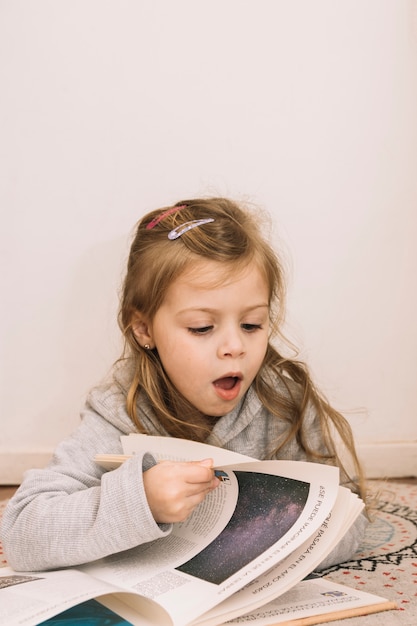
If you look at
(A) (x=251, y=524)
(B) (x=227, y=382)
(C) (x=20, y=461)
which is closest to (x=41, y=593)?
(A) (x=251, y=524)

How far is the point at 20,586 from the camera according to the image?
28.3 inches

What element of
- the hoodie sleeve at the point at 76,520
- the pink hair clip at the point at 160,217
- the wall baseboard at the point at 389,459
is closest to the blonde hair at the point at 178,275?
the pink hair clip at the point at 160,217

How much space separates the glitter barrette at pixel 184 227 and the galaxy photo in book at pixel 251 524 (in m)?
0.36

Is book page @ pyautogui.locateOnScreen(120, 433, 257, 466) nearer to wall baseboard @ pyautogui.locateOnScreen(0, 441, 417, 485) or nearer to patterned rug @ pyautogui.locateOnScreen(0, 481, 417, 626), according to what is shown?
patterned rug @ pyautogui.locateOnScreen(0, 481, 417, 626)

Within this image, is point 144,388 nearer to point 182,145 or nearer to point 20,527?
point 20,527

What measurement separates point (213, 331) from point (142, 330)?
145 millimetres

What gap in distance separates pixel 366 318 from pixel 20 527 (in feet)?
2.73

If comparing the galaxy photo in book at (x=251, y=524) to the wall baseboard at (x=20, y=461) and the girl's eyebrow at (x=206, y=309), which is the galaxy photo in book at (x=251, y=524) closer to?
the girl's eyebrow at (x=206, y=309)

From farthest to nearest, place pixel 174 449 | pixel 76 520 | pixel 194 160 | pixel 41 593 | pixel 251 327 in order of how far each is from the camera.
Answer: pixel 194 160, pixel 251 327, pixel 174 449, pixel 76 520, pixel 41 593

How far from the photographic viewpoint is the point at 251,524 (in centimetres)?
77

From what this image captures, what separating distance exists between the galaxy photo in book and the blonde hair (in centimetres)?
25

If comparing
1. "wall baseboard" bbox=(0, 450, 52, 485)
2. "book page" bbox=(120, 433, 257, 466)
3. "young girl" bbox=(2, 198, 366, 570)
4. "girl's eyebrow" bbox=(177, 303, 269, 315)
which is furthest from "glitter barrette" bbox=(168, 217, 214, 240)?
"wall baseboard" bbox=(0, 450, 52, 485)

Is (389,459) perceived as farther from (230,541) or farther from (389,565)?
(230,541)

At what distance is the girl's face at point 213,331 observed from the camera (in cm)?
95
